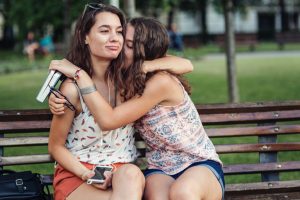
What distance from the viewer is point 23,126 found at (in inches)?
158

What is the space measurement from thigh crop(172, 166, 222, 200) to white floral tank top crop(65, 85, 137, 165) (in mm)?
449

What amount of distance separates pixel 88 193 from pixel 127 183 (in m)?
0.27

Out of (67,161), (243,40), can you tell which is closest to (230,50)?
(67,161)

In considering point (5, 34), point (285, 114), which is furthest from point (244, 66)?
point (5, 34)

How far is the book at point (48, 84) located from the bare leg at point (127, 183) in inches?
23.5

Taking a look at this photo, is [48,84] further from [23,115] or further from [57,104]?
[23,115]

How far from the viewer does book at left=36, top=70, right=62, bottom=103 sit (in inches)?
135

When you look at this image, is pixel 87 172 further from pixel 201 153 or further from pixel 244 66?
pixel 244 66

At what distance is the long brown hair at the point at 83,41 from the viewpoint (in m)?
3.66

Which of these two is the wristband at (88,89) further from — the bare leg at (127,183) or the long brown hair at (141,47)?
the bare leg at (127,183)

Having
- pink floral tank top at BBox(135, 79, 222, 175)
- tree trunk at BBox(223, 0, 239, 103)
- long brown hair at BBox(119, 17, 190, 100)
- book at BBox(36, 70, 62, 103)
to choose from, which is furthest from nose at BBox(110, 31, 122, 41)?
tree trunk at BBox(223, 0, 239, 103)

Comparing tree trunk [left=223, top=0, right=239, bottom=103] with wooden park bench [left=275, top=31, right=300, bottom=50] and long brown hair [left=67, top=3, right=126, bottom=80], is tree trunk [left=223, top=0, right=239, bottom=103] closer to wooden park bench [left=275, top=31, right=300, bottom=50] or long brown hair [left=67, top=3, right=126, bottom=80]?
long brown hair [left=67, top=3, right=126, bottom=80]

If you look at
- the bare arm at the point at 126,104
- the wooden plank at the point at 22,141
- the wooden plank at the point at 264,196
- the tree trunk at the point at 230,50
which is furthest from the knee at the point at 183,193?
the tree trunk at the point at 230,50

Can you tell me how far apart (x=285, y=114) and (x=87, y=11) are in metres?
1.60
